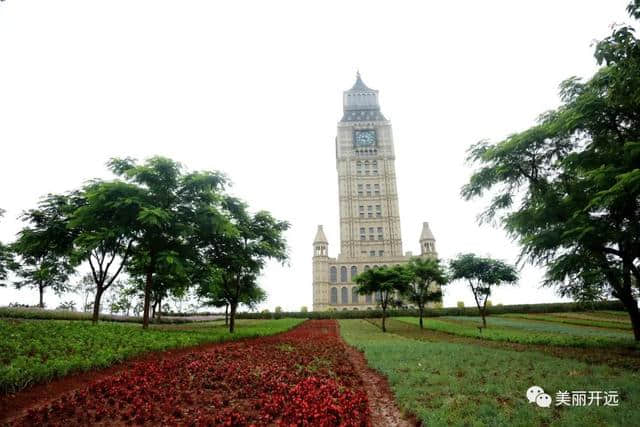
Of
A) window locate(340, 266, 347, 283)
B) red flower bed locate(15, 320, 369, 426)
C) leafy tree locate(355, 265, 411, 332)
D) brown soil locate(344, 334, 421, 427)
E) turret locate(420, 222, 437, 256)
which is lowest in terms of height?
brown soil locate(344, 334, 421, 427)

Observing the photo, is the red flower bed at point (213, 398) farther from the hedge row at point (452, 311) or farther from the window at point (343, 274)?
the window at point (343, 274)

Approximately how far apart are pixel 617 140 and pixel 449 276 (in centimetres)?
2485

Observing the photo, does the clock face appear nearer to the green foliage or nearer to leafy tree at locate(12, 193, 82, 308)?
the green foliage

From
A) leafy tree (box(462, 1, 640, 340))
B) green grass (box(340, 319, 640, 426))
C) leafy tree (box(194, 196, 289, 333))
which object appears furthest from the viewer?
leafy tree (box(194, 196, 289, 333))

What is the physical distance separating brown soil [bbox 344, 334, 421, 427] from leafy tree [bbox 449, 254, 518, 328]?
84.1 ft

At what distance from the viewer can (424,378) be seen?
29.7 feet

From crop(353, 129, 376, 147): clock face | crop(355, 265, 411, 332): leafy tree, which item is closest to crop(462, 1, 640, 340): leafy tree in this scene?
crop(355, 265, 411, 332): leafy tree

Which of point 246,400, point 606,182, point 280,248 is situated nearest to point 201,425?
point 246,400

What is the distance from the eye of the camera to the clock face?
10169cm

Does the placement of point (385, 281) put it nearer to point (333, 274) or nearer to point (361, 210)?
point (333, 274)

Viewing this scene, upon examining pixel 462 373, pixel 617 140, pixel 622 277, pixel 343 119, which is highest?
pixel 343 119

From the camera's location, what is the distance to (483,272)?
3397 centimetres

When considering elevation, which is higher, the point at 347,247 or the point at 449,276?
the point at 347,247

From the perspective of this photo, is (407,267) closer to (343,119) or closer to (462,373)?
(462,373)
